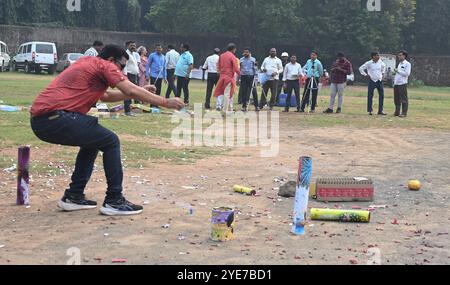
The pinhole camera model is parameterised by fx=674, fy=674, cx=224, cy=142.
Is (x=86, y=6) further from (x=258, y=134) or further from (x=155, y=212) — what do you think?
(x=155, y=212)

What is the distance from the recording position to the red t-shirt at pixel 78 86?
6691mm

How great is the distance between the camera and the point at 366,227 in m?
6.81

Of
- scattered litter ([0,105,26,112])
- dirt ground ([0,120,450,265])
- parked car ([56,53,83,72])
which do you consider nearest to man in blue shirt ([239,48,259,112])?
scattered litter ([0,105,26,112])

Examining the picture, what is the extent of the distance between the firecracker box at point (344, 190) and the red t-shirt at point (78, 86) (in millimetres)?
2745

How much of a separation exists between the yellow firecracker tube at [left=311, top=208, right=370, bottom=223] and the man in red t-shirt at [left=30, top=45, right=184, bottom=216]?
1.82 m

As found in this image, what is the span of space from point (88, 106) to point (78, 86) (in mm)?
238

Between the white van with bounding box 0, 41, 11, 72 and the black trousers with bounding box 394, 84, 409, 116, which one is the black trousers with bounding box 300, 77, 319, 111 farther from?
the white van with bounding box 0, 41, 11, 72

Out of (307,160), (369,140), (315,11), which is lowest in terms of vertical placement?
(369,140)

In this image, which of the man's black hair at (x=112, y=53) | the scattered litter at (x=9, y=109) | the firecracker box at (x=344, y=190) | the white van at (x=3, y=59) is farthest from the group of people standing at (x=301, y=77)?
the white van at (x=3, y=59)

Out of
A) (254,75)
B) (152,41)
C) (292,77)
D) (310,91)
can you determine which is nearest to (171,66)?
(254,75)

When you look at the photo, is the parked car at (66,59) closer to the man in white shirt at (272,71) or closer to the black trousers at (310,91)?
the man in white shirt at (272,71)
